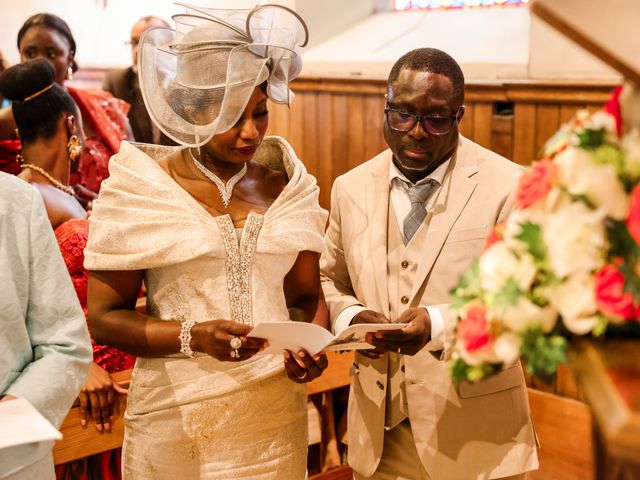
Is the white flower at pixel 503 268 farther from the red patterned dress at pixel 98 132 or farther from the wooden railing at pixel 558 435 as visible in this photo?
the red patterned dress at pixel 98 132

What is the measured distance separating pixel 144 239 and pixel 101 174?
278 cm

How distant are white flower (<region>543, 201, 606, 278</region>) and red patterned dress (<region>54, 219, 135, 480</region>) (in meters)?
2.19

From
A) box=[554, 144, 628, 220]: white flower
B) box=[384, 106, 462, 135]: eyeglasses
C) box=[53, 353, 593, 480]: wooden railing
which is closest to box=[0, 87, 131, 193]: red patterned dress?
box=[53, 353, 593, 480]: wooden railing

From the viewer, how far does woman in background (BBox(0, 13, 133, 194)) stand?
4.92 meters

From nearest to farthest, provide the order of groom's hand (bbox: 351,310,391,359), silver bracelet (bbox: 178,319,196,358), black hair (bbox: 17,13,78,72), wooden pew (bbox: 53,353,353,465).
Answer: silver bracelet (bbox: 178,319,196,358) < groom's hand (bbox: 351,310,391,359) < wooden pew (bbox: 53,353,353,465) < black hair (bbox: 17,13,78,72)

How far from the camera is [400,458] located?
259 cm

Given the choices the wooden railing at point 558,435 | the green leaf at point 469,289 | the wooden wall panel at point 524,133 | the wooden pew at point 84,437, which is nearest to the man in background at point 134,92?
the wooden wall panel at point 524,133

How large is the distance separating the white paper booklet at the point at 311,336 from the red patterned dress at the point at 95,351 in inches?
43.8

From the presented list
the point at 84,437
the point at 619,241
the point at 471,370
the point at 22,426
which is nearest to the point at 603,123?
the point at 619,241

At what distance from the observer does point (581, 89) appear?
13.9 feet

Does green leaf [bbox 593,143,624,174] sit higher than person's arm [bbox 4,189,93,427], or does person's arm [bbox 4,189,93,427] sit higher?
green leaf [bbox 593,143,624,174]

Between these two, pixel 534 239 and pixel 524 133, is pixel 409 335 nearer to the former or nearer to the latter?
pixel 534 239

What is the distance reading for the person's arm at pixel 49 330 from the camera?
192 cm

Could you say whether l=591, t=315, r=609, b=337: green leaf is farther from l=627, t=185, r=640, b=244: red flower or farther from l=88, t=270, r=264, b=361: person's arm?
l=88, t=270, r=264, b=361: person's arm
